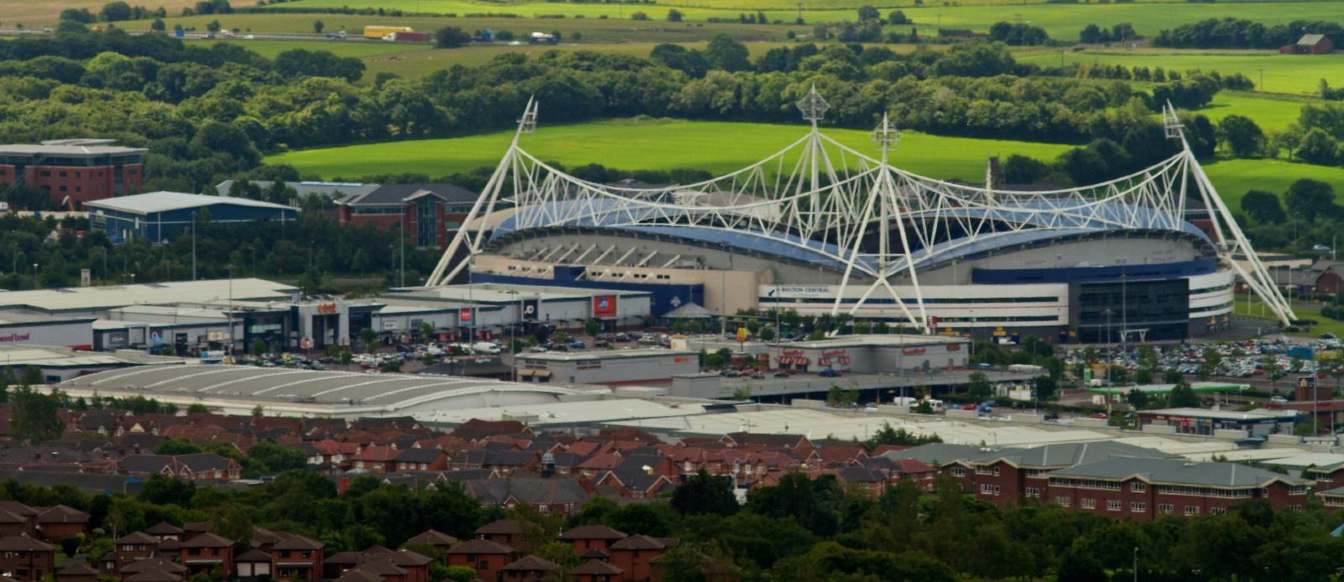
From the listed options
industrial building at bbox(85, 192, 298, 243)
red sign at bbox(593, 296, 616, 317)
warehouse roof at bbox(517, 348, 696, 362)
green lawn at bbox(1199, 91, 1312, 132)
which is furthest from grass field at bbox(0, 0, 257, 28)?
warehouse roof at bbox(517, 348, 696, 362)

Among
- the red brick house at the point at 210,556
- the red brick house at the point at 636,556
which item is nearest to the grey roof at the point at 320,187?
the red brick house at the point at 636,556

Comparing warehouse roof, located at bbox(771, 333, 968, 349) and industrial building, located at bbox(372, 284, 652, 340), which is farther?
industrial building, located at bbox(372, 284, 652, 340)

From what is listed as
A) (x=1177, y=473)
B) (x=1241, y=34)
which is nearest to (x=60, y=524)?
(x=1177, y=473)

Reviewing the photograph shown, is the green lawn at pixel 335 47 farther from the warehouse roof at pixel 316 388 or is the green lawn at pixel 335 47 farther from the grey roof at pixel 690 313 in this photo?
the warehouse roof at pixel 316 388

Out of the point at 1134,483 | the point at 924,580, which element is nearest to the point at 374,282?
the point at 1134,483

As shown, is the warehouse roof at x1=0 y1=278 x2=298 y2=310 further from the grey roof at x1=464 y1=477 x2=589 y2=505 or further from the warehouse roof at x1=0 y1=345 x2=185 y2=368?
the grey roof at x1=464 y1=477 x2=589 y2=505

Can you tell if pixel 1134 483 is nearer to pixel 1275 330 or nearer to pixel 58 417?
pixel 58 417

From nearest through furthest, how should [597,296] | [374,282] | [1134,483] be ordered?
[1134,483], [597,296], [374,282]
